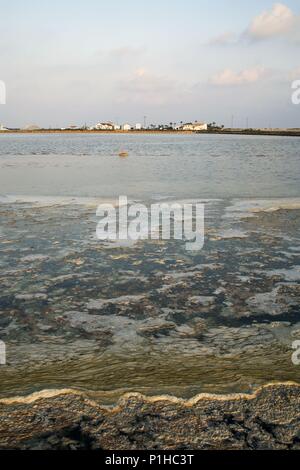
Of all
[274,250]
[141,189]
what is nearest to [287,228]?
[274,250]

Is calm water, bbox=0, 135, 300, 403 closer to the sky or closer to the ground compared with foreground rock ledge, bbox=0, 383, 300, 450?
closer to the sky

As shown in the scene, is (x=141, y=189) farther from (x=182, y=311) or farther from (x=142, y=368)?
(x=142, y=368)

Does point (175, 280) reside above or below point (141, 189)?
below

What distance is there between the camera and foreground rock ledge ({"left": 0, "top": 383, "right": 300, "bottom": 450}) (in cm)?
231

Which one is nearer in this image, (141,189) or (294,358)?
(294,358)

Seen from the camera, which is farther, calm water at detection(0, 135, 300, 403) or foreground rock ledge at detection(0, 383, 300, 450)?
calm water at detection(0, 135, 300, 403)

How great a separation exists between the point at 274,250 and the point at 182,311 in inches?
111

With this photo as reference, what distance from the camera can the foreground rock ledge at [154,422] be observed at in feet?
7.57

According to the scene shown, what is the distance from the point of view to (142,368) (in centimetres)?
315

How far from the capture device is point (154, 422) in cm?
248

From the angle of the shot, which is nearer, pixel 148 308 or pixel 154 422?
pixel 154 422

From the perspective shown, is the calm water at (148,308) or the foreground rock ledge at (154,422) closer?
the foreground rock ledge at (154,422)

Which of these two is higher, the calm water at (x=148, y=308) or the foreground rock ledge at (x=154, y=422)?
the calm water at (x=148, y=308)
